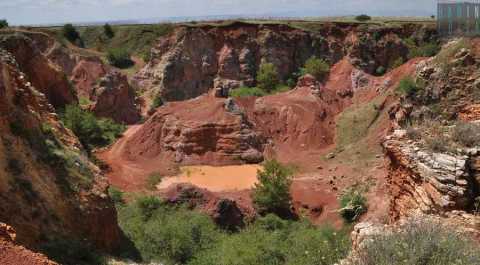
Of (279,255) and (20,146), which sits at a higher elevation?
(20,146)

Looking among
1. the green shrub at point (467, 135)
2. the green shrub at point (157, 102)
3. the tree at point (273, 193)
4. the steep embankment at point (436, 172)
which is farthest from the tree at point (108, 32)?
the green shrub at point (467, 135)

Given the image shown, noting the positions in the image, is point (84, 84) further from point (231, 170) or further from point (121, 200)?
point (121, 200)

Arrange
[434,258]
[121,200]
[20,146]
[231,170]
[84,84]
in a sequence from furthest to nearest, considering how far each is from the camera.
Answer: [84,84] < [231,170] < [121,200] < [20,146] < [434,258]

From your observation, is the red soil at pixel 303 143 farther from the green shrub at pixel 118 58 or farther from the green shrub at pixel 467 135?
the green shrub at pixel 118 58

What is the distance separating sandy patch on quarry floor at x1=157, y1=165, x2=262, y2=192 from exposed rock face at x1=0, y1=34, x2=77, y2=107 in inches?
419

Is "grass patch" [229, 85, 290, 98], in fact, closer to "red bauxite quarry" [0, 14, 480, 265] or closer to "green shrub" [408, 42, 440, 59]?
"red bauxite quarry" [0, 14, 480, 265]

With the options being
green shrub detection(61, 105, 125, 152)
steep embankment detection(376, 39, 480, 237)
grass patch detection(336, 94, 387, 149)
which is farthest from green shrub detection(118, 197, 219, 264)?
grass patch detection(336, 94, 387, 149)

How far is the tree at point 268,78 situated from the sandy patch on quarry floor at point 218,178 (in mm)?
15601

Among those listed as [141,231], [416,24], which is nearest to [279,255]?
[141,231]

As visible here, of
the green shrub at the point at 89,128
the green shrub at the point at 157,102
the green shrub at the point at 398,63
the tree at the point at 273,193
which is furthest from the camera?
the green shrub at the point at 398,63

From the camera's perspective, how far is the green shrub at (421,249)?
6.87 meters

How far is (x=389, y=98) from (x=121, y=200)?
1804cm

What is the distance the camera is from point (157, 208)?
19906mm

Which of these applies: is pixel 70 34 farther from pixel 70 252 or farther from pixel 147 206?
pixel 70 252
